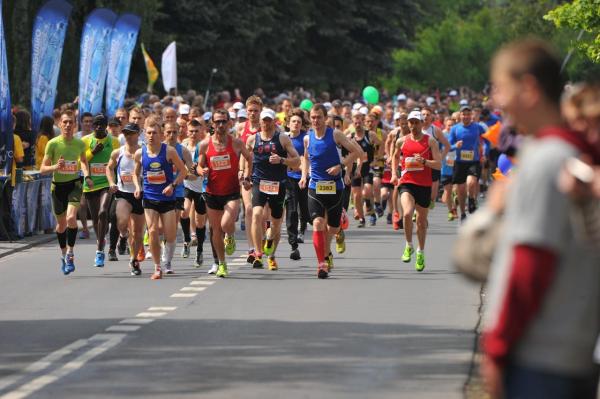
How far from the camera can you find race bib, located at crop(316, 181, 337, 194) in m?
17.6

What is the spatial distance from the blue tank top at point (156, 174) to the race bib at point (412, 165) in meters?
2.67

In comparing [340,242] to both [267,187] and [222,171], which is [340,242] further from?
[222,171]

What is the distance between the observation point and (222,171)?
17.7 m

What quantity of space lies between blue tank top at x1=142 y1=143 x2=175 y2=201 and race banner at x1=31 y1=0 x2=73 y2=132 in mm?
8164

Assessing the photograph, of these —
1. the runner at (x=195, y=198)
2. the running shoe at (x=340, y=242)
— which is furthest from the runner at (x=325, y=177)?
the running shoe at (x=340, y=242)

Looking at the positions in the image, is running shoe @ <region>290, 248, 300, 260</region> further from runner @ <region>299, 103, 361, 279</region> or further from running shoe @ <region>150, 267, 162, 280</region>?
running shoe @ <region>150, 267, 162, 280</region>

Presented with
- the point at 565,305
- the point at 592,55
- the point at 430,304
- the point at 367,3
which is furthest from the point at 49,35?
the point at 367,3

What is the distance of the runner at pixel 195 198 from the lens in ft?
62.2

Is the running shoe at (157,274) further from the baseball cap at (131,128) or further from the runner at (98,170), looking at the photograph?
the runner at (98,170)

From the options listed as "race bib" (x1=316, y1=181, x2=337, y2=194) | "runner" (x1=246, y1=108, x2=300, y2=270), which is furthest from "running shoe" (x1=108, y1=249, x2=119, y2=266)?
"race bib" (x1=316, y1=181, x2=337, y2=194)

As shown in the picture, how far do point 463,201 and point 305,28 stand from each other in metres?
30.9

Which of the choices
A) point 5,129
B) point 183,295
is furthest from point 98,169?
point 183,295

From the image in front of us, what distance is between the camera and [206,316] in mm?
→ 13648

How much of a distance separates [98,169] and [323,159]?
3113 millimetres
